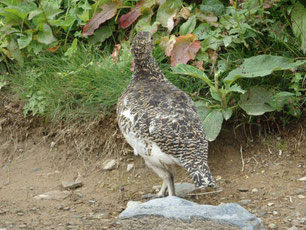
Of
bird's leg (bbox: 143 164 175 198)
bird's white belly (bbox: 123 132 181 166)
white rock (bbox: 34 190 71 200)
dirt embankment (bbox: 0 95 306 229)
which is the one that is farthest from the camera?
white rock (bbox: 34 190 71 200)

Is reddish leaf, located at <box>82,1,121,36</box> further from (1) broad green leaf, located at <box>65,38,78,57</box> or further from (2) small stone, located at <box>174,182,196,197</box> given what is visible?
(2) small stone, located at <box>174,182,196,197</box>

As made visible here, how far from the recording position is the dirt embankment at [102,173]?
431 cm

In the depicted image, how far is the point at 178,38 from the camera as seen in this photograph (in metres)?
5.29

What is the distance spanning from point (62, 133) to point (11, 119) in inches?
26.5

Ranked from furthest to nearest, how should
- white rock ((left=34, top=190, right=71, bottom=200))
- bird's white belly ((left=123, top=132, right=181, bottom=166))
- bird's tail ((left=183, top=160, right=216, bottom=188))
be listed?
white rock ((left=34, top=190, right=71, bottom=200)) < bird's white belly ((left=123, top=132, right=181, bottom=166)) < bird's tail ((left=183, top=160, right=216, bottom=188))

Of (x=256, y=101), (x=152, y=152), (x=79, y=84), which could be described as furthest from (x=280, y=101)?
(x=79, y=84)

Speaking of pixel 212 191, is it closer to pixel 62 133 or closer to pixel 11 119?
pixel 62 133

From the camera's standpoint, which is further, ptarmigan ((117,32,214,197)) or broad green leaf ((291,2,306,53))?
Answer: broad green leaf ((291,2,306,53))

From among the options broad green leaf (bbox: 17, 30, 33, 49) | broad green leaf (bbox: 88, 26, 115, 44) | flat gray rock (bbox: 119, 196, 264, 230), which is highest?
broad green leaf (bbox: 17, 30, 33, 49)

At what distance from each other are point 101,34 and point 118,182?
5.48 feet

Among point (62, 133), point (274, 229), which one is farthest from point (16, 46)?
point (274, 229)

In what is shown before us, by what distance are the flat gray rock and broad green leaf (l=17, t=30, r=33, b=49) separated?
8.73 ft

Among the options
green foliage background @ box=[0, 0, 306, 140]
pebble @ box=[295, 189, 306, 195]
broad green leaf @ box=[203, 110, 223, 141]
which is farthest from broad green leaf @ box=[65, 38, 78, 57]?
pebble @ box=[295, 189, 306, 195]

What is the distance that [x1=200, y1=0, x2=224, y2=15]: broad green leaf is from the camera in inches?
217
